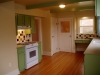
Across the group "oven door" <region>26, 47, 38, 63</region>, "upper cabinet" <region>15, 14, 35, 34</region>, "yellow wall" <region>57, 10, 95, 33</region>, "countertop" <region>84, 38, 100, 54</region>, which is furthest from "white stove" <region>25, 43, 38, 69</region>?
"yellow wall" <region>57, 10, 95, 33</region>

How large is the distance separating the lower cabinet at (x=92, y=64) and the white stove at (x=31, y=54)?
7.70ft

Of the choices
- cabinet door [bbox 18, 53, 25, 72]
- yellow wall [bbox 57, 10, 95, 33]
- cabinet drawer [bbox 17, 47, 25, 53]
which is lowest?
cabinet door [bbox 18, 53, 25, 72]

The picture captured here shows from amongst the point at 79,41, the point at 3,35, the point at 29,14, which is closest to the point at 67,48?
the point at 79,41

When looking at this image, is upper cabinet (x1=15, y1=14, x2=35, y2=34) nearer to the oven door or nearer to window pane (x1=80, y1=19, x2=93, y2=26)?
the oven door

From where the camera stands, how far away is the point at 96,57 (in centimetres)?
278

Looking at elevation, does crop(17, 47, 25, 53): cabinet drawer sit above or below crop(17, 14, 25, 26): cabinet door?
below

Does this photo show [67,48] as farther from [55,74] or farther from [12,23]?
[12,23]

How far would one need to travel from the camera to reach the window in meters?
7.08

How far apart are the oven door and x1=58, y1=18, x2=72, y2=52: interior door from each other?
8.80ft

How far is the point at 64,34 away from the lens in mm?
7348

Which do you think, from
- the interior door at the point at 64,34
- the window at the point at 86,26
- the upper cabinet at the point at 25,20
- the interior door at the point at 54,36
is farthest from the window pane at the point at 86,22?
the upper cabinet at the point at 25,20

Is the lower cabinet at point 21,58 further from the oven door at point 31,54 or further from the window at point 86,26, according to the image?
the window at point 86,26

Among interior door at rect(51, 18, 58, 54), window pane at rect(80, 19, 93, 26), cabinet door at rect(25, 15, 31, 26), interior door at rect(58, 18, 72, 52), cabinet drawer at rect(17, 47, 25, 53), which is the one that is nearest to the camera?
cabinet drawer at rect(17, 47, 25, 53)

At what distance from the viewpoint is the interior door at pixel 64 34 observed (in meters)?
7.21
